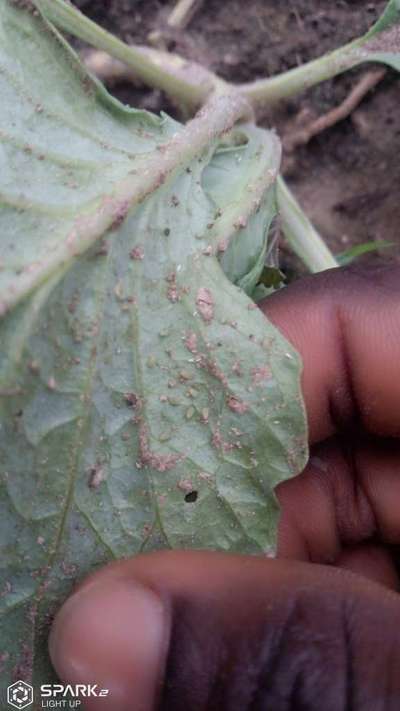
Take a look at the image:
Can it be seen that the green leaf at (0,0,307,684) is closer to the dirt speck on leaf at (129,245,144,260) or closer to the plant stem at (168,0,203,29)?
the dirt speck on leaf at (129,245,144,260)

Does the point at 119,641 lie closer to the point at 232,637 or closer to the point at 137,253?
the point at 232,637

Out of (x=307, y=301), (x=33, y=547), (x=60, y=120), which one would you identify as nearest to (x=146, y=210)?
(x=60, y=120)

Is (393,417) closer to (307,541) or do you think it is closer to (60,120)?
(307,541)

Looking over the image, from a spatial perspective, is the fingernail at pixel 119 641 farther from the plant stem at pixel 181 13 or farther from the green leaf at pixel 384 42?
the plant stem at pixel 181 13

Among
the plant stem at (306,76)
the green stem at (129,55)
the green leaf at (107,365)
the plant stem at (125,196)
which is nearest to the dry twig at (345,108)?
the plant stem at (306,76)

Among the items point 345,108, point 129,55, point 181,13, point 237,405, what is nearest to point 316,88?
point 345,108
